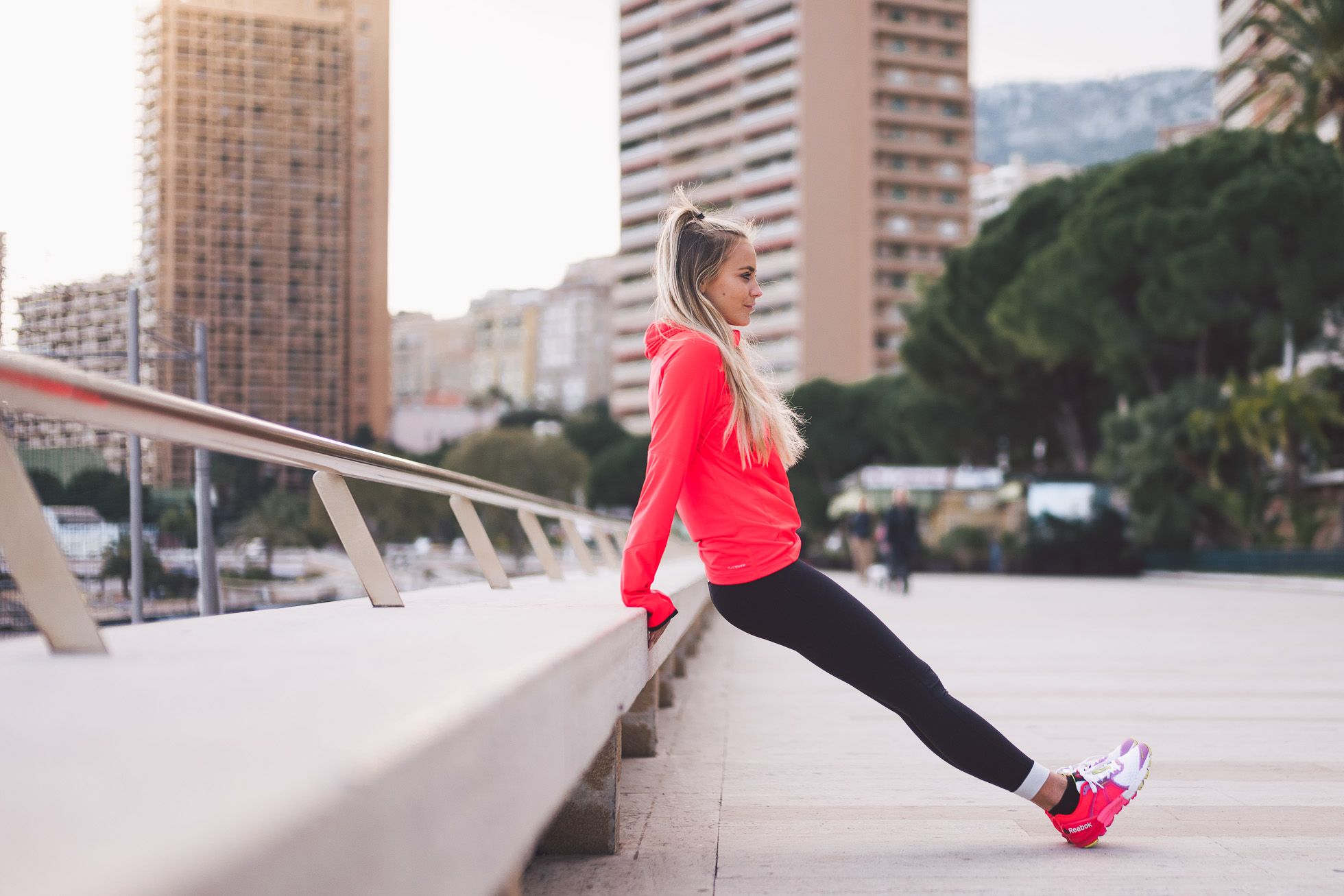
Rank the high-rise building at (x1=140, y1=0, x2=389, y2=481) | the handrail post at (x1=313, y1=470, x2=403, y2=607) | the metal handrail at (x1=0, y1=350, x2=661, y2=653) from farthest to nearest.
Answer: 1. the high-rise building at (x1=140, y1=0, x2=389, y2=481)
2. the handrail post at (x1=313, y1=470, x2=403, y2=607)
3. the metal handrail at (x1=0, y1=350, x2=661, y2=653)

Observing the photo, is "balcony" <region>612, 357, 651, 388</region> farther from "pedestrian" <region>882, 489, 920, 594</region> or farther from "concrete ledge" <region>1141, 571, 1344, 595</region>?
"pedestrian" <region>882, 489, 920, 594</region>

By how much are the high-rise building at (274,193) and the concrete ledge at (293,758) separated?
51.3 meters

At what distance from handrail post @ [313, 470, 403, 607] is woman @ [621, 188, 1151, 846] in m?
0.96

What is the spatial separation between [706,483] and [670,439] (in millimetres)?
215

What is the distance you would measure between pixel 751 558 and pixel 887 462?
66503 millimetres

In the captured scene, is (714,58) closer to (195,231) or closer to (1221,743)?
(195,231)

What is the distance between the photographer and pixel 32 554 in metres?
2.36

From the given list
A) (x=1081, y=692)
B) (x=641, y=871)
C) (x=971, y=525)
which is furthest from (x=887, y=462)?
(x=641, y=871)

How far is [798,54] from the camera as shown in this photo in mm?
103312

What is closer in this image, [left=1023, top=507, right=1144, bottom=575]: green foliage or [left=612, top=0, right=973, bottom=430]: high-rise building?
[left=1023, top=507, right=1144, bottom=575]: green foliage

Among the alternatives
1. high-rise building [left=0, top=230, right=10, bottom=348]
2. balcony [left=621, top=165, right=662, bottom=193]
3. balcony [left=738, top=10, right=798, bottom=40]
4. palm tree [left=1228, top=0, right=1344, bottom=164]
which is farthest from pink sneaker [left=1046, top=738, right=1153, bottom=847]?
balcony [left=621, top=165, right=662, bottom=193]

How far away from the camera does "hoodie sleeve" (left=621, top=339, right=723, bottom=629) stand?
3402 mm

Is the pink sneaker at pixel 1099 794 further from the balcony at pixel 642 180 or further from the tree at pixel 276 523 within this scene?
the balcony at pixel 642 180

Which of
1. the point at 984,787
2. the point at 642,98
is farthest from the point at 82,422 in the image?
the point at 642,98
